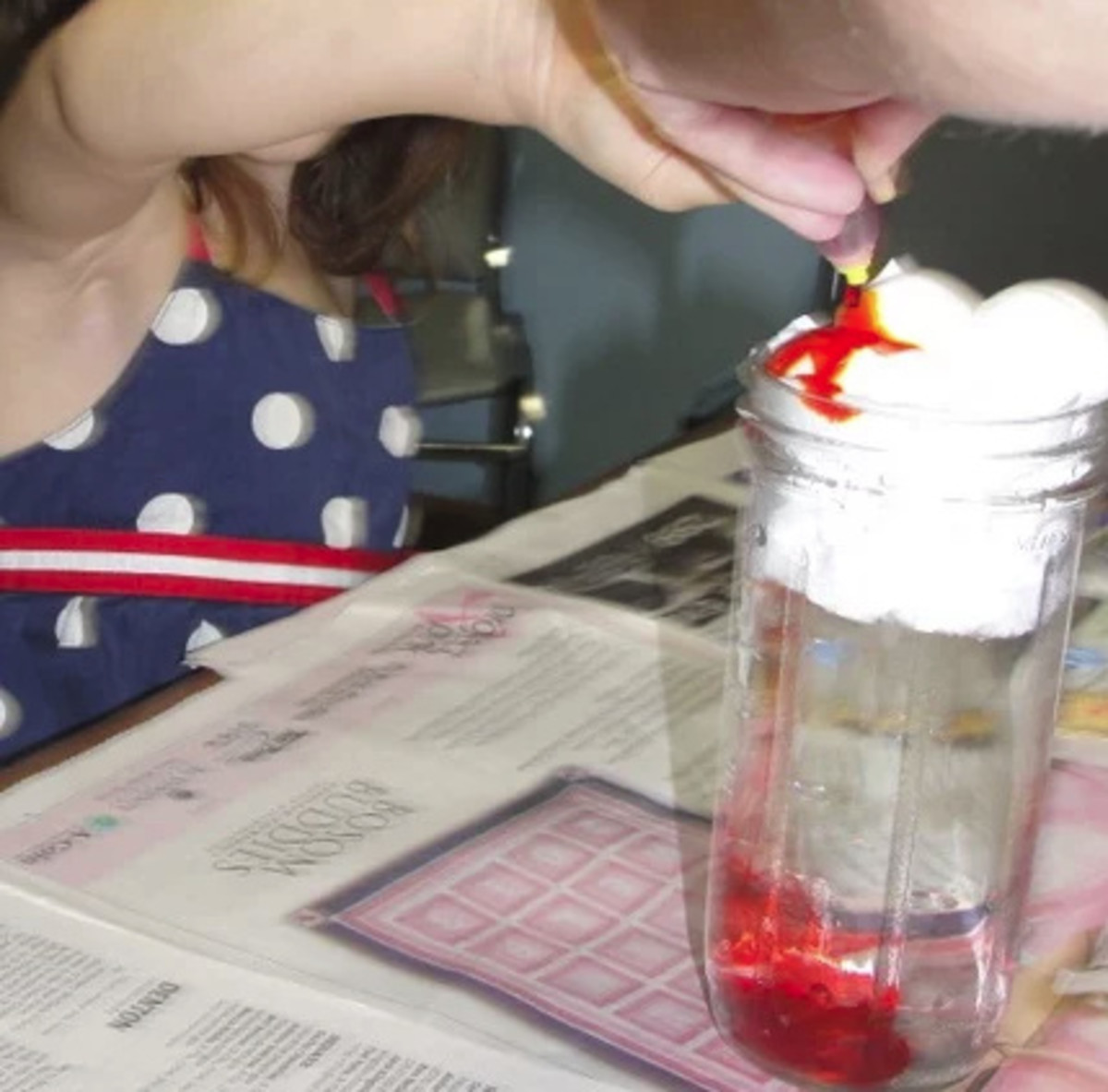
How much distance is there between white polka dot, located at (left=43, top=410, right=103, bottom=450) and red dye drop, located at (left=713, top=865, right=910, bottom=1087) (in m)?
0.41

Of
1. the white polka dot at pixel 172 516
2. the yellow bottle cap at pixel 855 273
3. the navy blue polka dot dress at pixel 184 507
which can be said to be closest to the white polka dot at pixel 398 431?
the navy blue polka dot dress at pixel 184 507

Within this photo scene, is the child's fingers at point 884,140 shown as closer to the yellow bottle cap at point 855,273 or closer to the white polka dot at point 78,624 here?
the yellow bottle cap at point 855,273

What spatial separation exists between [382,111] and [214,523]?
267 mm

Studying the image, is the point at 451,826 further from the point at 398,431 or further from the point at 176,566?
the point at 398,431

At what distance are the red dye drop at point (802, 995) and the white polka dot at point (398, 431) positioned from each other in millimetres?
467

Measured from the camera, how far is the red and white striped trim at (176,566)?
0.76 meters

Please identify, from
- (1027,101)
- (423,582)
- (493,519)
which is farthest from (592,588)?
(493,519)

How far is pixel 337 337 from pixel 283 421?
6 centimetres

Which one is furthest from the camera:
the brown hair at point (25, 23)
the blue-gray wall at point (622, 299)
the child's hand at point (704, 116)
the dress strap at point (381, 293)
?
the blue-gray wall at point (622, 299)

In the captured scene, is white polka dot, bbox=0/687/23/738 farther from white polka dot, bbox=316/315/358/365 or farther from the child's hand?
the child's hand

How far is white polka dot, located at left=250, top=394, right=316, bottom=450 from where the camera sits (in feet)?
2.74

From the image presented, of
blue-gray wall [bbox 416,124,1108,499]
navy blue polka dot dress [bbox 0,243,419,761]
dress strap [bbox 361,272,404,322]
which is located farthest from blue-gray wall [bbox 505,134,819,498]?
navy blue polka dot dress [bbox 0,243,419,761]

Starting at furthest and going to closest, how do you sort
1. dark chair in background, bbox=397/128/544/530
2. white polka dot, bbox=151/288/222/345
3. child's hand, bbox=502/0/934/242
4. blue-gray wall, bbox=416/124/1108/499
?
blue-gray wall, bbox=416/124/1108/499 < dark chair in background, bbox=397/128/544/530 < white polka dot, bbox=151/288/222/345 < child's hand, bbox=502/0/934/242

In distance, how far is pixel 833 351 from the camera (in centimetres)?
42
